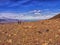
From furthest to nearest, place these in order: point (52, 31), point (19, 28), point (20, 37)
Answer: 1. point (19, 28)
2. point (52, 31)
3. point (20, 37)

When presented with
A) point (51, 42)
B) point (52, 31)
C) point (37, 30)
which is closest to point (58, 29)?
point (52, 31)

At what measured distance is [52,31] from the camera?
7.39m

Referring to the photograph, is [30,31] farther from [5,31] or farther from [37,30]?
[5,31]

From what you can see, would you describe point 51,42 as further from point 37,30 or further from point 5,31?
point 5,31

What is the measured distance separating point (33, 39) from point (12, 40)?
2.32 ft

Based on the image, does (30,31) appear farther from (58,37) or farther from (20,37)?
(58,37)

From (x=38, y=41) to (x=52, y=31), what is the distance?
3.48ft

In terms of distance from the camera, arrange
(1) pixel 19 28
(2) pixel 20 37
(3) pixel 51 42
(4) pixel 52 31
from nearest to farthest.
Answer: (3) pixel 51 42 → (2) pixel 20 37 → (4) pixel 52 31 → (1) pixel 19 28

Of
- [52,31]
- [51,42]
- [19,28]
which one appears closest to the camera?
[51,42]

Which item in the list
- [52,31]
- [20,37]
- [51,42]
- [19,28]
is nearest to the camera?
[51,42]

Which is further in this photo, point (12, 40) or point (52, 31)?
point (52, 31)

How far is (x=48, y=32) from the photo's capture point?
731 cm

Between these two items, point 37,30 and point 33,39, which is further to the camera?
point 37,30

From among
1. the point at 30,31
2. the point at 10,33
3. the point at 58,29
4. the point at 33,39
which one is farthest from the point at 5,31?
the point at 58,29
